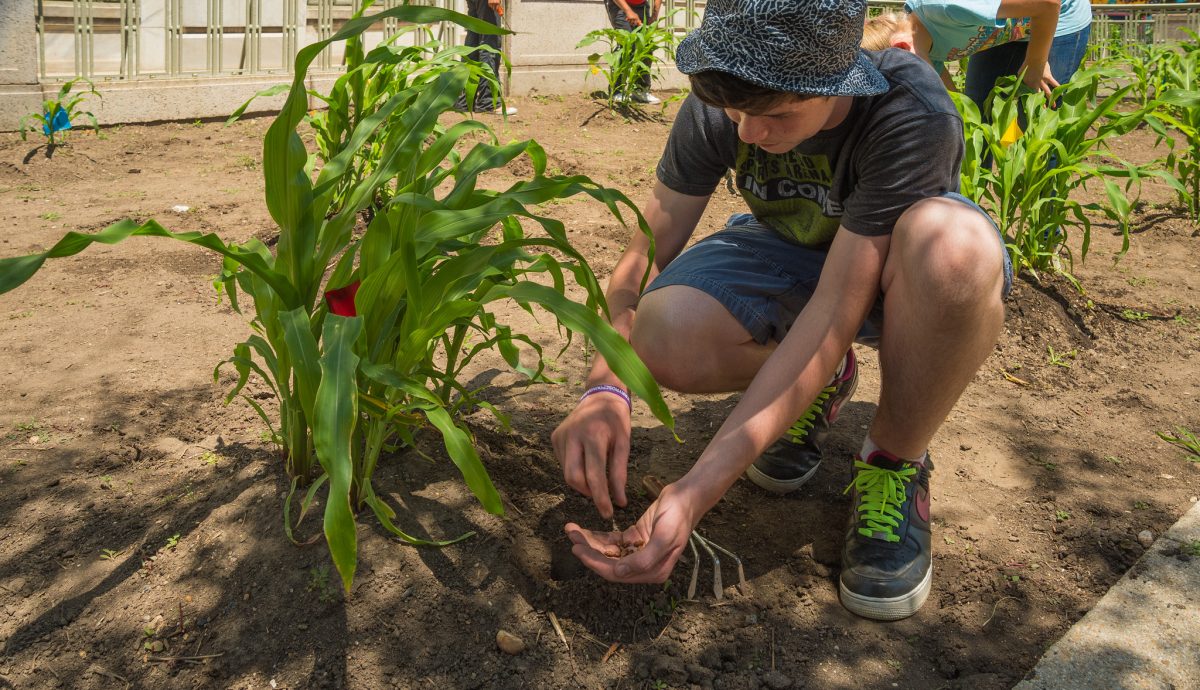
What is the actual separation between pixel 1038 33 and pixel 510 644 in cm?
263

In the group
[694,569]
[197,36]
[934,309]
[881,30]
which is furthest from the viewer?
[197,36]

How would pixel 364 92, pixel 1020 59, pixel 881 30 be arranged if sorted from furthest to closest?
pixel 1020 59 → pixel 364 92 → pixel 881 30

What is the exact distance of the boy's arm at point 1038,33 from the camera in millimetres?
3062

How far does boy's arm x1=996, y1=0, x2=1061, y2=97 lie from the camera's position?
3062 millimetres

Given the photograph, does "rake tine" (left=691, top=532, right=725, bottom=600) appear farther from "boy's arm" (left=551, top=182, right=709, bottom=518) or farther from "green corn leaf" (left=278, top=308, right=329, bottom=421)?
"green corn leaf" (left=278, top=308, right=329, bottom=421)

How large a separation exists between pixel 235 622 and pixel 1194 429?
7.37ft

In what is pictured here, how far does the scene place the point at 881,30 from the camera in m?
2.36

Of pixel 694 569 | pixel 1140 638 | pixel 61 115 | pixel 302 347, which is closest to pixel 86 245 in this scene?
pixel 302 347

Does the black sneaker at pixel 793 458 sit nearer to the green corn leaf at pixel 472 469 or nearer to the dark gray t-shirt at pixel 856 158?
the dark gray t-shirt at pixel 856 158

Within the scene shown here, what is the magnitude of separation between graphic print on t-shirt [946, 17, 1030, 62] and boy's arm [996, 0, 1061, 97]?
0.07 m

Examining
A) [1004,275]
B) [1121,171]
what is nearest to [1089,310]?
[1121,171]

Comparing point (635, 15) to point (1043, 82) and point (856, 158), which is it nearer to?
point (1043, 82)

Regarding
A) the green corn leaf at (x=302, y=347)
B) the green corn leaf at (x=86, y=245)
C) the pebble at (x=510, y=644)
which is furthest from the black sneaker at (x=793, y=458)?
the green corn leaf at (x=86, y=245)

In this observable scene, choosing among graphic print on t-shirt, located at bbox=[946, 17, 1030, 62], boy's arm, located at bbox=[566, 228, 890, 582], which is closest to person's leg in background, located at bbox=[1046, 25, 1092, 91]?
graphic print on t-shirt, located at bbox=[946, 17, 1030, 62]
